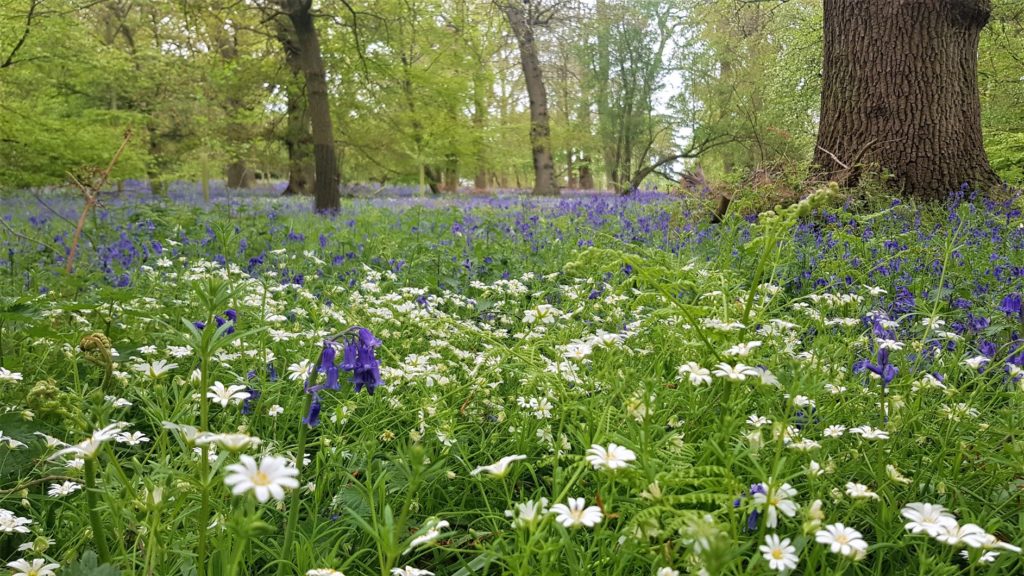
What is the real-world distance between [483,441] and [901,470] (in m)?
1.15

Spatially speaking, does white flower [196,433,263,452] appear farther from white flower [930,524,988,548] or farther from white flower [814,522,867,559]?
white flower [930,524,988,548]

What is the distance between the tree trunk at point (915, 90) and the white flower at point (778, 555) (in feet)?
18.0

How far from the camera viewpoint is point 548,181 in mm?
20578

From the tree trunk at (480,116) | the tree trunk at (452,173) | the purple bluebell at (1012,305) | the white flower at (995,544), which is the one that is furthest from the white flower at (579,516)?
the tree trunk at (452,173)

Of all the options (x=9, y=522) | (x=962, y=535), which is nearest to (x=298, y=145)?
(x=9, y=522)

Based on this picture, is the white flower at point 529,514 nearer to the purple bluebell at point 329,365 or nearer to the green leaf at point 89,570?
the purple bluebell at point 329,365

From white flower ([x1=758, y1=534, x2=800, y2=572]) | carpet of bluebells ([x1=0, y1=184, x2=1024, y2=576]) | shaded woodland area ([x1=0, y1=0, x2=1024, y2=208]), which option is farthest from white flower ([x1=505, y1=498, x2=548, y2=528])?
shaded woodland area ([x1=0, y1=0, x2=1024, y2=208])

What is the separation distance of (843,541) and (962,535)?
0.61ft

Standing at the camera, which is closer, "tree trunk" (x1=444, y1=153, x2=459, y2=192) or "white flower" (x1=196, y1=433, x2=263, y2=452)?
"white flower" (x1=196, y1=433, x2=263, y2=452)

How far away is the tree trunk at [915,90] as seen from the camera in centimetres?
568

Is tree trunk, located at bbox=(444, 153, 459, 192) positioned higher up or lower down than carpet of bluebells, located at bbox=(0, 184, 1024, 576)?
higher up

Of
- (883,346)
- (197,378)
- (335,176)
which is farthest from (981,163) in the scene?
(335,176)

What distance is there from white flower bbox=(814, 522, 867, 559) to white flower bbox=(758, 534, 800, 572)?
0.18 feet

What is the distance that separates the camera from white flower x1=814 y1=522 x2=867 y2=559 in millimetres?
972
